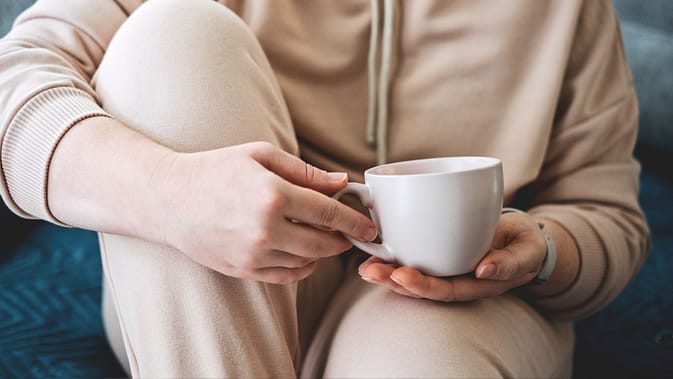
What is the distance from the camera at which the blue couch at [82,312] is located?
768 mm

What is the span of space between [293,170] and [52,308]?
21.7 inches

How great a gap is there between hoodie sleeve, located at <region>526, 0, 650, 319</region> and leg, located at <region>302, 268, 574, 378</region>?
3.6 inches

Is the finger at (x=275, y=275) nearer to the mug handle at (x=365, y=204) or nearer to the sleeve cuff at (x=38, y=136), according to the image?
the mug handle at (x=365, y=204)

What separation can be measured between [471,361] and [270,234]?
21 centimetres

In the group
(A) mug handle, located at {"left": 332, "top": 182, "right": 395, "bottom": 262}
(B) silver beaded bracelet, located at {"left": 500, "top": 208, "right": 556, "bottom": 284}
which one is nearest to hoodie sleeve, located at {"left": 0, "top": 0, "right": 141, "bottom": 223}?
(A) mug handle, located at {"left": 332, "top": 182, "right": 395, "bottom": 262}

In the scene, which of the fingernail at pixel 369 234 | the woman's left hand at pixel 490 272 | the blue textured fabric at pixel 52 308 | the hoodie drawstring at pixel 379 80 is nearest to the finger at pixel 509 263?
the woman's left hand at pixel 490 272

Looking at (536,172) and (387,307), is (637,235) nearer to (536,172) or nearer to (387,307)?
(536,172)

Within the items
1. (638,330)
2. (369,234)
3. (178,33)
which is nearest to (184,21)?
(178,33)

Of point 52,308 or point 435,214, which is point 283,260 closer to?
point 435,214

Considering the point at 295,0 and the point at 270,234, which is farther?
the point at 295,0

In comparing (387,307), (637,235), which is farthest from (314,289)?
(637,235)

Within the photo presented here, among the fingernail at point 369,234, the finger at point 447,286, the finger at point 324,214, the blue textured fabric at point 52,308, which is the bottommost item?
the blue textured fabric at point 52,308

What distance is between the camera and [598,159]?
2.53 ft

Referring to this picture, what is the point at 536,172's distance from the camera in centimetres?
73
